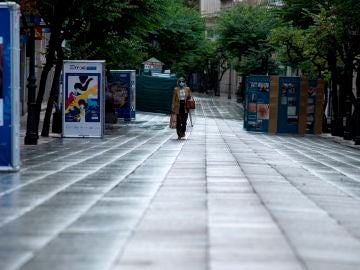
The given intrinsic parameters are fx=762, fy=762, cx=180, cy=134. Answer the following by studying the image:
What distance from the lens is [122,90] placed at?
124 ft

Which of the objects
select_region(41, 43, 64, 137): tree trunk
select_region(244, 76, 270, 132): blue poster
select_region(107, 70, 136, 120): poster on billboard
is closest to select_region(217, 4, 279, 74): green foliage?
select_region(107, 70, 136, 120): poster on billboard

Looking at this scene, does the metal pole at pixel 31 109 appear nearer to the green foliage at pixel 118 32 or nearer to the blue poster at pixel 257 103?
the green foliage at pixel 118 32

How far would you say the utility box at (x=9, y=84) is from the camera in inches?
458

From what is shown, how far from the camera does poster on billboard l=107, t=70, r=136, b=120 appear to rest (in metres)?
37.3

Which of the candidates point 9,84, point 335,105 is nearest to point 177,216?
point 9,84

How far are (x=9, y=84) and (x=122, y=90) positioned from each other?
25.9m

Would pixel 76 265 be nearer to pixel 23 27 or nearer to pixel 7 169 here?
pixel 7 169

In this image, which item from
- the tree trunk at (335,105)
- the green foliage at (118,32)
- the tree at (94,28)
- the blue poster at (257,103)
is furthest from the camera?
the blue poster at (257,103)

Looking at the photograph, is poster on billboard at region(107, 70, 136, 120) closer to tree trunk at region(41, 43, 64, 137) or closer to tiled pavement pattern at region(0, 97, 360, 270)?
tree trunk at region(41, 43, 64, 137)

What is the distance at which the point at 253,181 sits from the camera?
11352 millimetres

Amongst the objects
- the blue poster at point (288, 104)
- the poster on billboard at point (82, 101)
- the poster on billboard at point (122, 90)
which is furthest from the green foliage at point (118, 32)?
the blue poster at point (288, 104)

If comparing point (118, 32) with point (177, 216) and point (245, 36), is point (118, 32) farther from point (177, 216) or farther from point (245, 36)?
point (245, 36)

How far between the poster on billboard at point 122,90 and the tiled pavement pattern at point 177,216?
2279 centimetres

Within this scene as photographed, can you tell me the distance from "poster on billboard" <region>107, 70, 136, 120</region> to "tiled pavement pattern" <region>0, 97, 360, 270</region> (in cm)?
2279
